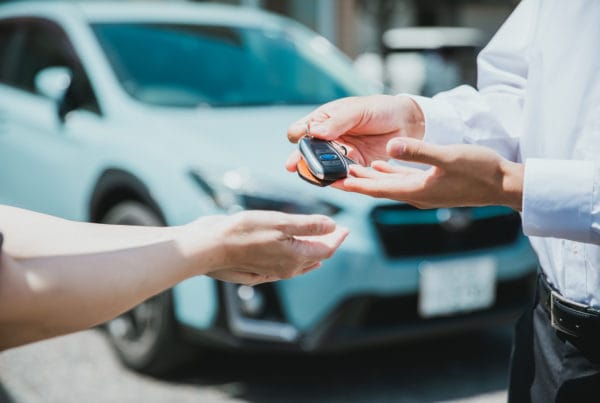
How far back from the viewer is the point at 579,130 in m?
1.40

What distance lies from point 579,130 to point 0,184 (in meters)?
3.55

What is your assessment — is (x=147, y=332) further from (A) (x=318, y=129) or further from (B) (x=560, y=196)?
(B) (x=560, y=196)

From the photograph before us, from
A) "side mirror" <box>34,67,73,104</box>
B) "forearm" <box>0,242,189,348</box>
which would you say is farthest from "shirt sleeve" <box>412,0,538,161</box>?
"side mirror" <box>34,67,73,104</box>

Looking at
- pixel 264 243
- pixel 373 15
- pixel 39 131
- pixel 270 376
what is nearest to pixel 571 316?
pixel 264 243

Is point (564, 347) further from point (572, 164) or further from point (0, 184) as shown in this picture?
point (0, 184)

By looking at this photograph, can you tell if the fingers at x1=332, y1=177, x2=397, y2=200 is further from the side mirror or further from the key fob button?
the side mirror

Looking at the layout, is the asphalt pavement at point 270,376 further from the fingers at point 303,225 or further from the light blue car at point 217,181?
the fingers at point 303,225

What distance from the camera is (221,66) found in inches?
160

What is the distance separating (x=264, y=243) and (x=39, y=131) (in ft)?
9.51

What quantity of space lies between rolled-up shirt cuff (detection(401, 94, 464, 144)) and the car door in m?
2.32

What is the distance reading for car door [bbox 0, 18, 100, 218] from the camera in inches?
147

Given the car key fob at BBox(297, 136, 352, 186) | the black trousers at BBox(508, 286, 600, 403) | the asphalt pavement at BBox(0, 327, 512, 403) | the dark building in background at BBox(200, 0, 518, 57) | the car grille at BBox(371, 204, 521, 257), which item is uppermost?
the car key fob at BBox(297, 136, 352, 186)

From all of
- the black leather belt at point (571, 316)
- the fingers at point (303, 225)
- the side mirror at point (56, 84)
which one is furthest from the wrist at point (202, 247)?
the side mirror at point (56, 84)

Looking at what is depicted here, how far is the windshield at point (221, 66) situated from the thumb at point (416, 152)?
2.49m
